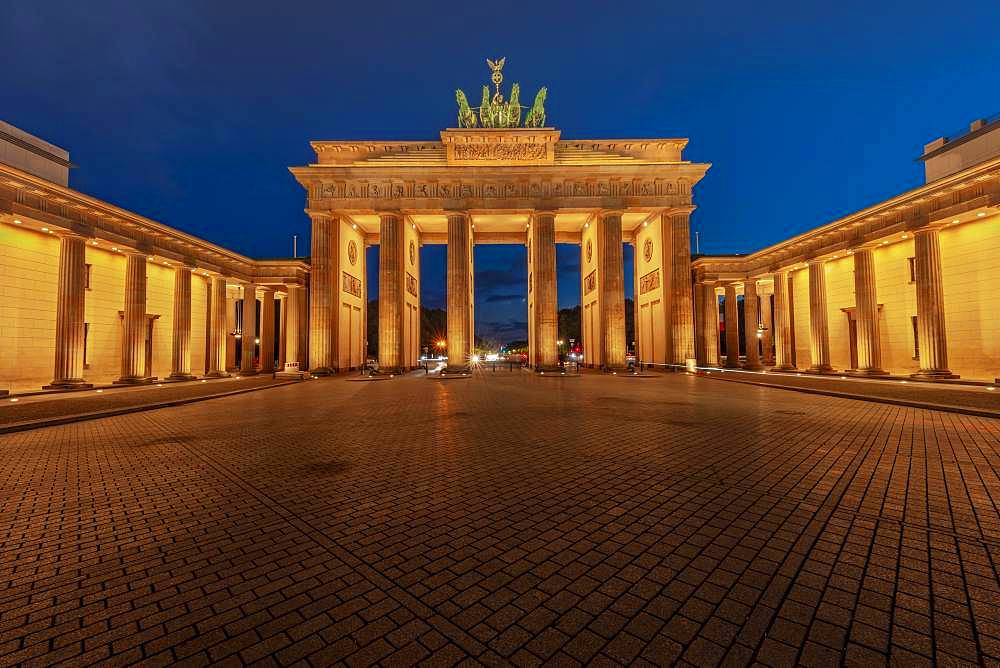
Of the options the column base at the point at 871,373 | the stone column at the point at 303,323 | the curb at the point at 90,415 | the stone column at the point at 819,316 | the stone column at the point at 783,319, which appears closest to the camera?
the curb at the point at 90,415

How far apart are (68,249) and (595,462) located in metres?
27.2

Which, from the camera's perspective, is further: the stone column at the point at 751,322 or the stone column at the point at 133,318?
the stone column at the point at 751,322

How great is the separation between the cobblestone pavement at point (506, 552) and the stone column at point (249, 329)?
1083 inches

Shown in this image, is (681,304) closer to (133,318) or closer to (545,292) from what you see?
(545,292)

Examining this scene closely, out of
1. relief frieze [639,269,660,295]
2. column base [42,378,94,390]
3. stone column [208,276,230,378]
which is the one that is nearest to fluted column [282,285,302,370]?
Result: stone column [208,276,230,378]

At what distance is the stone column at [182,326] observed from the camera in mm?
26469

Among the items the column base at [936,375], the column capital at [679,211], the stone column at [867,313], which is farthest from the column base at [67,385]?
the stone column at [867,313]

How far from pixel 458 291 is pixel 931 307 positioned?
27.0m

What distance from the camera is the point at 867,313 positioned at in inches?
950

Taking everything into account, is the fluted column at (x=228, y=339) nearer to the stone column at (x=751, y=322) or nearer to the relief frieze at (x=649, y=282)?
the relief frieze at (x=649, y=282)

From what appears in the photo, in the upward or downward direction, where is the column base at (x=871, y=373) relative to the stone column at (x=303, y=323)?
downward

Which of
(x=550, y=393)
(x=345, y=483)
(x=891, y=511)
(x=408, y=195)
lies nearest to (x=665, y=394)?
(x=550, y=393)

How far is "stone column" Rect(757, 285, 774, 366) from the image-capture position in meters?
41.4

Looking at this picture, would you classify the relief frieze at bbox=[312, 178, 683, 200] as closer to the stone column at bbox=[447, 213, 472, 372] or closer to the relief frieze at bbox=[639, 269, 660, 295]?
the stone column at bbox=[447, 213, 472, 372]
